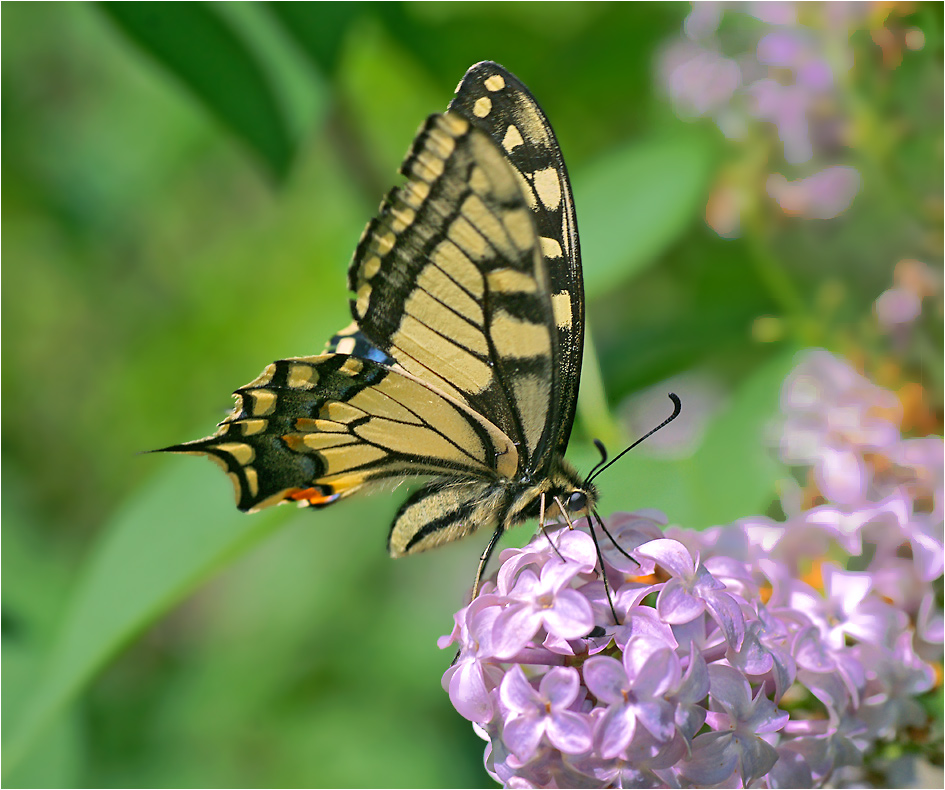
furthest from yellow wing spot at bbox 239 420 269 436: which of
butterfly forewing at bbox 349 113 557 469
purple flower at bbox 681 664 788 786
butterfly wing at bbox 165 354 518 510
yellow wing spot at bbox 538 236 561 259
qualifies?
A: purple flower at bbox 681 664 788 786

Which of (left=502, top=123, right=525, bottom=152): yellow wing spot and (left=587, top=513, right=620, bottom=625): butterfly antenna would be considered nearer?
(left=587, top=513, right=620, bottom=625): butterfly antenna

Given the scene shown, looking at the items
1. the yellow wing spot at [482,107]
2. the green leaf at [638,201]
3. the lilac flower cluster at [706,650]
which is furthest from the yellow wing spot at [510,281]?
the green leaf at [638,201]

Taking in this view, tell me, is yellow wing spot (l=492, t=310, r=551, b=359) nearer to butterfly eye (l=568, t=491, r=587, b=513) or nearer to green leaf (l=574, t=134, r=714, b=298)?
butterfly eye (l=568, t=491, r=587, b=513)

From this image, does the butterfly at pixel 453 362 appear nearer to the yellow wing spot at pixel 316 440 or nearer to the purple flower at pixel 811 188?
the yellow wing spot at pixel 316 440

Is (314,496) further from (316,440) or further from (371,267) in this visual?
(371,267)

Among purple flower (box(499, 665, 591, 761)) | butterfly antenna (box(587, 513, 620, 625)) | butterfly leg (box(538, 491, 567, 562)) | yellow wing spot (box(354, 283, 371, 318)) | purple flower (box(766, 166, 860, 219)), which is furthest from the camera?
purple flower (box(766, 166, 860, 219))

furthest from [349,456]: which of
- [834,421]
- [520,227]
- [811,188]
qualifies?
[811,188]
